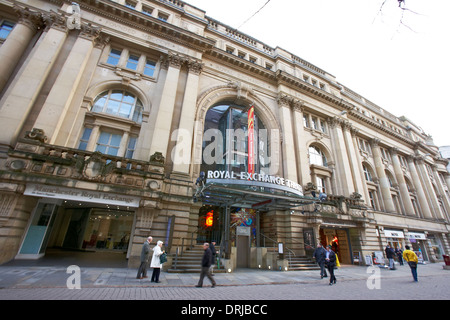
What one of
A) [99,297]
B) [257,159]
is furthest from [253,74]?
[99,297]

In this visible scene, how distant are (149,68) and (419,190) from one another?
42.5 metres

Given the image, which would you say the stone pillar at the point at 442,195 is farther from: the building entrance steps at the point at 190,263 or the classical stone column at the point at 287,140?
the building entrance steps at the point at 190,263

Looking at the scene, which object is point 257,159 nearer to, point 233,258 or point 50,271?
point 233,258

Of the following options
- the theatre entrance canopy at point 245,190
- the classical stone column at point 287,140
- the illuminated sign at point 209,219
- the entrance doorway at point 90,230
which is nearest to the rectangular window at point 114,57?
the entrance doorway at point 90,230

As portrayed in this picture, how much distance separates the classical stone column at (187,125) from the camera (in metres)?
15.2

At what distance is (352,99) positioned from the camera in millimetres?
31906

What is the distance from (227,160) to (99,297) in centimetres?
1491

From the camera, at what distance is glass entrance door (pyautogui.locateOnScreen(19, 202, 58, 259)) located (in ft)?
37.7

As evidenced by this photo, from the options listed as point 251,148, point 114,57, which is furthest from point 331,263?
point 114,57

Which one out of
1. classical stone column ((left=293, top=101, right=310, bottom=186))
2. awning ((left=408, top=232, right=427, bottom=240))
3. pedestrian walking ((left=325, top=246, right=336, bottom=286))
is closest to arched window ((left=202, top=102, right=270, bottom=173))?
classical stone column ((left=293, top=101, right=310, bottom=186))

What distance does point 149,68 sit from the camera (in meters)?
18.5

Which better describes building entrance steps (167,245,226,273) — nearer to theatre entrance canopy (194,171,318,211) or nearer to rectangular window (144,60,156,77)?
theatre entrance canopy (194,171,318,211)

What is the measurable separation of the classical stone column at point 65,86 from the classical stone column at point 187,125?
7.62 m

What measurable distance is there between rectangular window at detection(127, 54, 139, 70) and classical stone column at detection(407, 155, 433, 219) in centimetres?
4326
